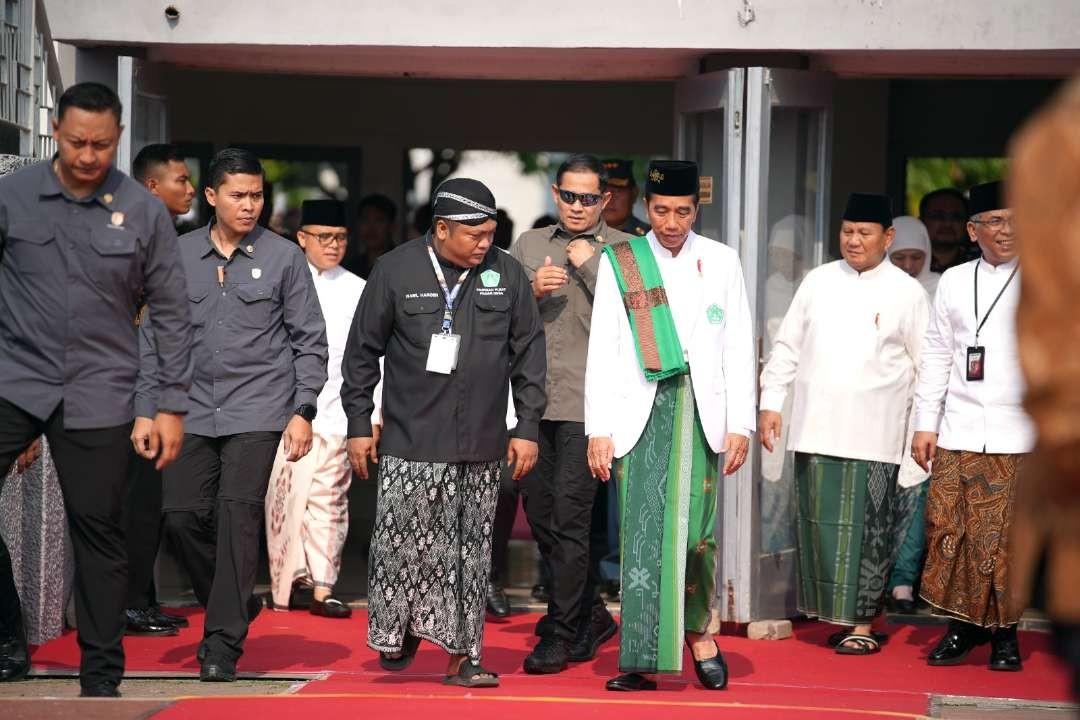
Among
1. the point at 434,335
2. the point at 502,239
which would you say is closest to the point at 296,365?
the point at 434,335

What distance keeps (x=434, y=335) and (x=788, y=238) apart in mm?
2539

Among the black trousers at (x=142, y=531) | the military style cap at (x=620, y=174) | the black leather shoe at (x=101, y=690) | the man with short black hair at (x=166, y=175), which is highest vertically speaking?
the military style cap at (x=620, y=174)

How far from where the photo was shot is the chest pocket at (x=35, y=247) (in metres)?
5.39

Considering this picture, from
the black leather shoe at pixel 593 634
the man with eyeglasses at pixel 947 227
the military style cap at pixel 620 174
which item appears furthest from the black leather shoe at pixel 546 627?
the man with eyeglasses at pixel 947 227

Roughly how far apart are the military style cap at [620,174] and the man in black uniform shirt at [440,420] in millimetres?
2566

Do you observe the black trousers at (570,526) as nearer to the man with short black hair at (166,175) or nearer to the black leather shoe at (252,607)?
the black leather shoe at (252,607)

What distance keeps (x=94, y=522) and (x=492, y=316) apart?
1.66 m

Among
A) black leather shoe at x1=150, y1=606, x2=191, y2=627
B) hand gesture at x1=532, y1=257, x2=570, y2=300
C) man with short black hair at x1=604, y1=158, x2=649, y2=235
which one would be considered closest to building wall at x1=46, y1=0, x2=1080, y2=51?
man with short black hair at x1=604, y1=158, x2=649, y2=235

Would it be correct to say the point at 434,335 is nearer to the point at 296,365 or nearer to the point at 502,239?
the point at 296,365

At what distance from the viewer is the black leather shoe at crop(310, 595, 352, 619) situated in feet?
26.7

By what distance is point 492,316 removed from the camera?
6230 millimetres

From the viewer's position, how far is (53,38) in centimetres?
777

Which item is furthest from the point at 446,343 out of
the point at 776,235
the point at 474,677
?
the point at 776,235

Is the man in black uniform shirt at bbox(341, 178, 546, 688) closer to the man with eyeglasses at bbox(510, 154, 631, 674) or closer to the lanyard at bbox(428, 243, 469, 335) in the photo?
the lanyard at bbox(428, 243, 469, 335)
